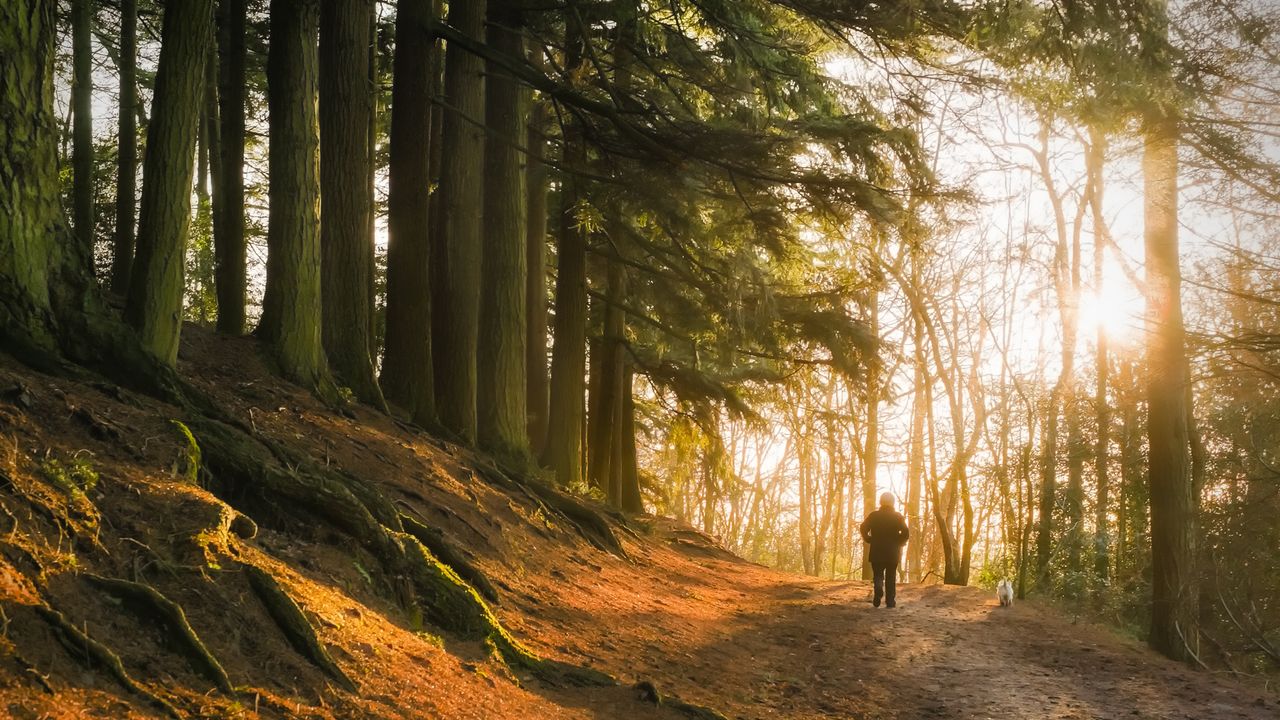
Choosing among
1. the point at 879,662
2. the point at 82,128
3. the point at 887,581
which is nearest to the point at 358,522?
the point at 879,662

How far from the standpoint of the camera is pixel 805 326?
55.9ft

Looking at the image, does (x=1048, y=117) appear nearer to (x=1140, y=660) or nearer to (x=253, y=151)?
(x=1140, y=660)

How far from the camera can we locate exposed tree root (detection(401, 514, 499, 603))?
754 cm

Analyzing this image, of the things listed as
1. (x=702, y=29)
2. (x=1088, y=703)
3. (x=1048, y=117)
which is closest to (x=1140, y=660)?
(x=1088, y=703)

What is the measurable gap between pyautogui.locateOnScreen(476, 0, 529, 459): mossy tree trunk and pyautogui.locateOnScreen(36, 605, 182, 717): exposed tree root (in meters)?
9.55

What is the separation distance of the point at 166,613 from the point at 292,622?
2.41ft

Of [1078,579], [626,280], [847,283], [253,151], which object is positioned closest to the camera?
[847,283]

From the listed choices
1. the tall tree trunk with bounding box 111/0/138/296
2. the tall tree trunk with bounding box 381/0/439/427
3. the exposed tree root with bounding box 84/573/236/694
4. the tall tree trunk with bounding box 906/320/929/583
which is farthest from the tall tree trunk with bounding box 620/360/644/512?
the exposed tree root with bounding box 84/573/236/694

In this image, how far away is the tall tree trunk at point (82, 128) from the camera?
13773 mm

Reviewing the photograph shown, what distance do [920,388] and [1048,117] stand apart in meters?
17.6

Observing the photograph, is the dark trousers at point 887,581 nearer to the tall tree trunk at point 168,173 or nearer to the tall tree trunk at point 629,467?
the tall tree trunk at point 629,467

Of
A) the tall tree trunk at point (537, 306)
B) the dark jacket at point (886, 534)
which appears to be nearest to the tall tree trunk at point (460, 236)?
the tall tree trunk at point (537, 306)

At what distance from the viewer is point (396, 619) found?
6121mm

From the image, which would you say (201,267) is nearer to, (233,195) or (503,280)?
(233,195)
